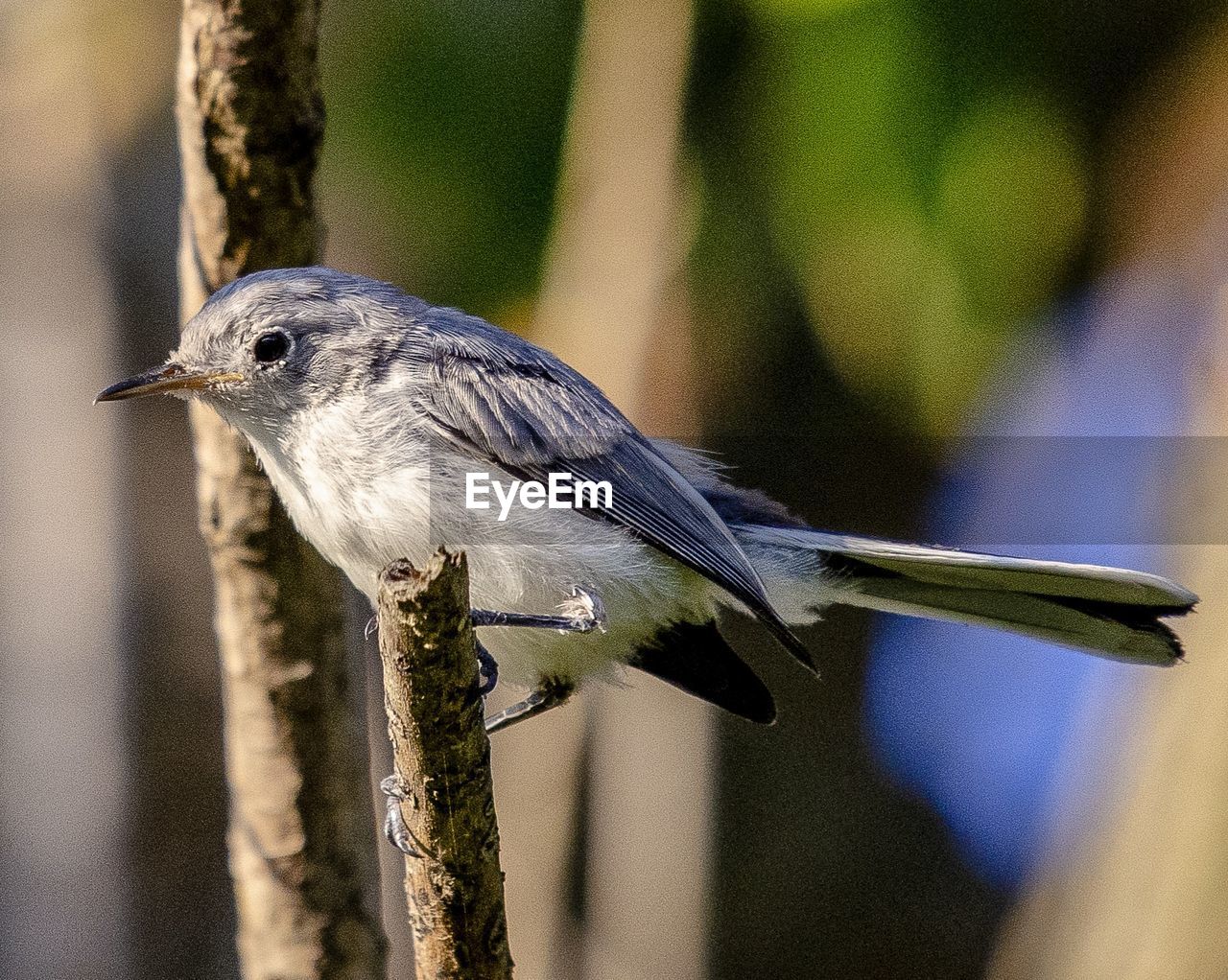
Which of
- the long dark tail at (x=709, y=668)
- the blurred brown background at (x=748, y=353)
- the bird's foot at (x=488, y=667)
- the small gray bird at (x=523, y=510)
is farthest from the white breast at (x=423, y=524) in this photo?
the blurred brown background at (x=748, y=353)

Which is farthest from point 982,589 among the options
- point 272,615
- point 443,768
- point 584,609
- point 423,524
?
point 272,615

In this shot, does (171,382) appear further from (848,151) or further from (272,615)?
(848,151)

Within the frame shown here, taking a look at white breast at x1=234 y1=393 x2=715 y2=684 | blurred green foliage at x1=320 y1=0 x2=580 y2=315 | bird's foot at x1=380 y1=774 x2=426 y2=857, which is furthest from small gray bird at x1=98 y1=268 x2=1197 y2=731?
blurred green foliage at x1=320 y1=0 x2=580 y2=315

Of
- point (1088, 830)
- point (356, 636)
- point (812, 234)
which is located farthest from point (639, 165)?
point (1088, 830)

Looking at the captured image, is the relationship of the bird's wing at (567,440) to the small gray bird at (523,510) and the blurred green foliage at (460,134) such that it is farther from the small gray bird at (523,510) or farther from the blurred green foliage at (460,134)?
the blurred green foliage at (460,134)

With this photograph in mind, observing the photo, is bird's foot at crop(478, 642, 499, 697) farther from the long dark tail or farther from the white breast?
the long dark tail

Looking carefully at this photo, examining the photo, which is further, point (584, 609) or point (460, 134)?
point (460, 134)

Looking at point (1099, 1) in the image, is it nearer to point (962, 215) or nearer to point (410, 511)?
point (962, 215)
